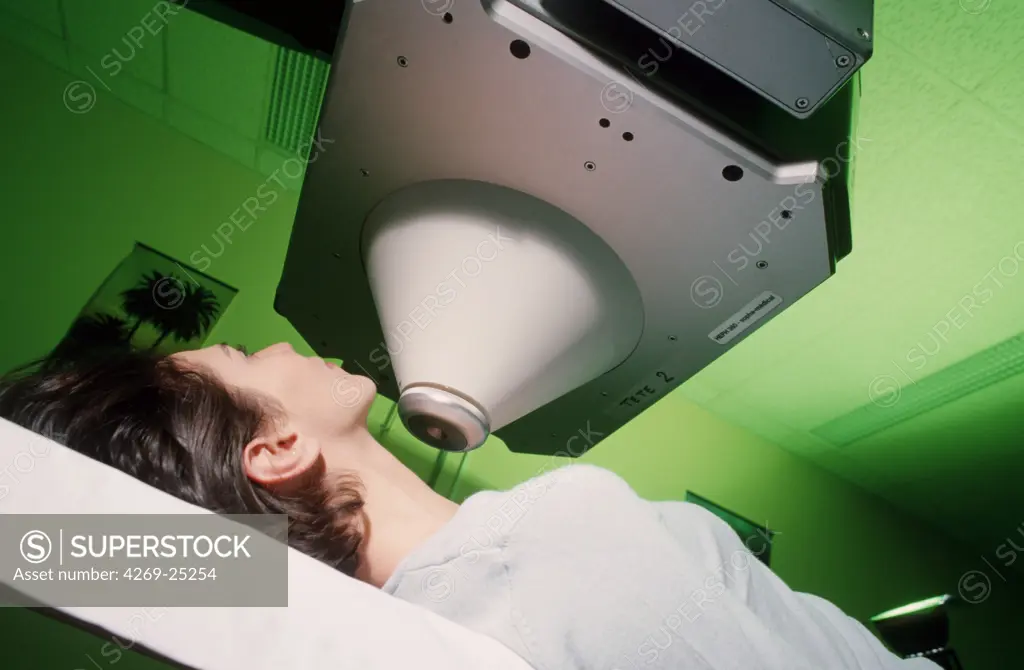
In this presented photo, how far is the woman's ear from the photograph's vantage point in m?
0.83

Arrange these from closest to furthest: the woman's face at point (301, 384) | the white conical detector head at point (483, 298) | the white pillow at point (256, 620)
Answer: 1. the white pillow at point (256, 620)
2. the white conical detector head at point (483, 298)
3. the woman's face at point (301, 384)

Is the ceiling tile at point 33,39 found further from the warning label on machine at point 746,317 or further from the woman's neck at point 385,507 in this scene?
the warning label on machine at point 746,317

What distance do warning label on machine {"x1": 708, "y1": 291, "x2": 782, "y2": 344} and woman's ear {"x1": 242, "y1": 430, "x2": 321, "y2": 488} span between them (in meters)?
0.56

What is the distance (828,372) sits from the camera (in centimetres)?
176

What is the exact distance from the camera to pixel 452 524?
69cm

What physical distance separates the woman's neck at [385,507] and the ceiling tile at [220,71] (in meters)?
0.87

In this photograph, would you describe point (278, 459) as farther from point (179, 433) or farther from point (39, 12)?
point (39, 12)

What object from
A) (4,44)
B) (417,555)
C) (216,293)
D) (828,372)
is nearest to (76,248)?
(216,293)

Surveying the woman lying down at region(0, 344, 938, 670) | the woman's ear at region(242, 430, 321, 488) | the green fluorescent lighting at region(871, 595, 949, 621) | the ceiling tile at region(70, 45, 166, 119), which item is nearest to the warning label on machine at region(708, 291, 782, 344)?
the woman lying down at region(0, 344, 938, 670)

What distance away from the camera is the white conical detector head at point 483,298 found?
72cm

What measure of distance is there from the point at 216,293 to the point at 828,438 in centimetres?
178

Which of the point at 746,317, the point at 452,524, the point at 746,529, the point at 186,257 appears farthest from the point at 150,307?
the point at 746,529

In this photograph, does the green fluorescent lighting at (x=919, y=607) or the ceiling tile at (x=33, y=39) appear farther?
the ceiling tile at (x=33, y=39)

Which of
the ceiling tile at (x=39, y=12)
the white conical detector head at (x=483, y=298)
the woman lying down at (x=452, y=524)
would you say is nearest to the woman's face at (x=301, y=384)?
the woman lying down at (x=452, y=524)
